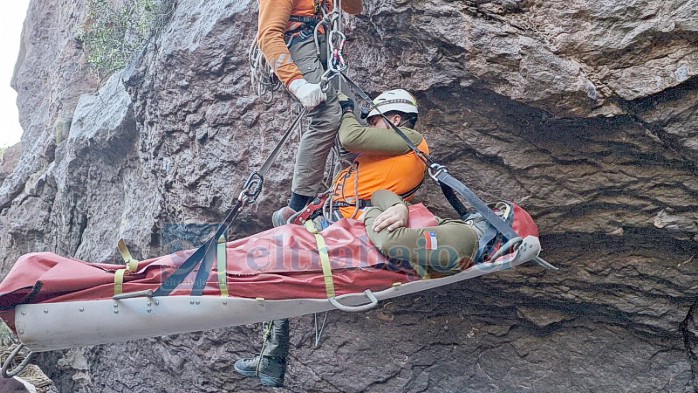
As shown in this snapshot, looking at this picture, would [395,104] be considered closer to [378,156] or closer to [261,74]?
[378,156]

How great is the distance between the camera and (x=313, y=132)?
343cm

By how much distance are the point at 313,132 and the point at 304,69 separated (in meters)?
0.39

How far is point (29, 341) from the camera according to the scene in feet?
8.98

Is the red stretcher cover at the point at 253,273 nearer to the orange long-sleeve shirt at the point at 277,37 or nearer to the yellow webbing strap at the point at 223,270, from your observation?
the yellow webbing strap at the point at 223,270

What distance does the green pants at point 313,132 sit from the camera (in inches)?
Answer: 133

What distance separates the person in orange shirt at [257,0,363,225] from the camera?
3309 mm

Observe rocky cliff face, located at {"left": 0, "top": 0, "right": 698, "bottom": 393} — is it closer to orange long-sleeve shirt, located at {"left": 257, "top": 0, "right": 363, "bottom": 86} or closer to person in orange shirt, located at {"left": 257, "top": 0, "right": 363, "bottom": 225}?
person in orange shirt, located at {"left": 257, "top": 0, "right": 363, "bottom": 225}

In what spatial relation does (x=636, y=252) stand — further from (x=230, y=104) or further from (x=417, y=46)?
(x=230, y=104)

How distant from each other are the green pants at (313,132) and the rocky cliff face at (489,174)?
599 mm

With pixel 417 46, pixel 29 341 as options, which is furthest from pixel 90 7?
pixel 29 341

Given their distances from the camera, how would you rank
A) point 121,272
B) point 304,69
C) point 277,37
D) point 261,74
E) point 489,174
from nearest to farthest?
point 121,272 → point 277,37 → point 304,69 → point 261,74 → point 489,174

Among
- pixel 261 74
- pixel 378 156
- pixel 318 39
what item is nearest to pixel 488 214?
pixel 378 156

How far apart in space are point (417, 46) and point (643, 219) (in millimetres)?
1748

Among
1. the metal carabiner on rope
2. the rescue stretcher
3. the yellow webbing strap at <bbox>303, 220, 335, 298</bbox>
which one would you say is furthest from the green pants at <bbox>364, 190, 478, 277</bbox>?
the metal carabiner on rope
